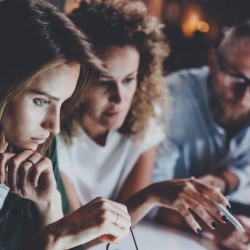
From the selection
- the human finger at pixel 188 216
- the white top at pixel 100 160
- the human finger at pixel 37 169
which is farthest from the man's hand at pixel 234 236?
the human finger at pixel 37 169

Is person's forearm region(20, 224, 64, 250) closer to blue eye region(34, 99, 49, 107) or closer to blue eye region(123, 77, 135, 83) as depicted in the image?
blue eye region(34, 99, 49, 107)

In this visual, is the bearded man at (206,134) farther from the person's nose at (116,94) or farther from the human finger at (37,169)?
the human finger at (37,169)

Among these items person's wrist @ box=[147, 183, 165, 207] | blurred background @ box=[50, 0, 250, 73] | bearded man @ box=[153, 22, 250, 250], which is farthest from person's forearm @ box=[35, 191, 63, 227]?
blurred background @ box=[50, 0, 250, 73]

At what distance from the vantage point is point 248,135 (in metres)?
1.15

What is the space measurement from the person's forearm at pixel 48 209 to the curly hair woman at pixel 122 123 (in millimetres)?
161

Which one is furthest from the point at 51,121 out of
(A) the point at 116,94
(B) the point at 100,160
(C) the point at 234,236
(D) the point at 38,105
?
(C) the point at 234,236

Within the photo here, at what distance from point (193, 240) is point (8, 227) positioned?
0.42 meters

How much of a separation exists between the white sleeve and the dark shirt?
0.58 ft

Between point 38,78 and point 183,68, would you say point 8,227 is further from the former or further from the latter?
point 183,68

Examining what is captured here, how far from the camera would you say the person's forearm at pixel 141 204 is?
0.93 meters

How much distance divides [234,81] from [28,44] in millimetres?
596

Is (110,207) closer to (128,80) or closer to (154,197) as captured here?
(154,197)

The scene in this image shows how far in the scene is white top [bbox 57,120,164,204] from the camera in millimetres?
1020

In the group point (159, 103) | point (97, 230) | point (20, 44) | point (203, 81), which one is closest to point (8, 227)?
point (97, 230)
